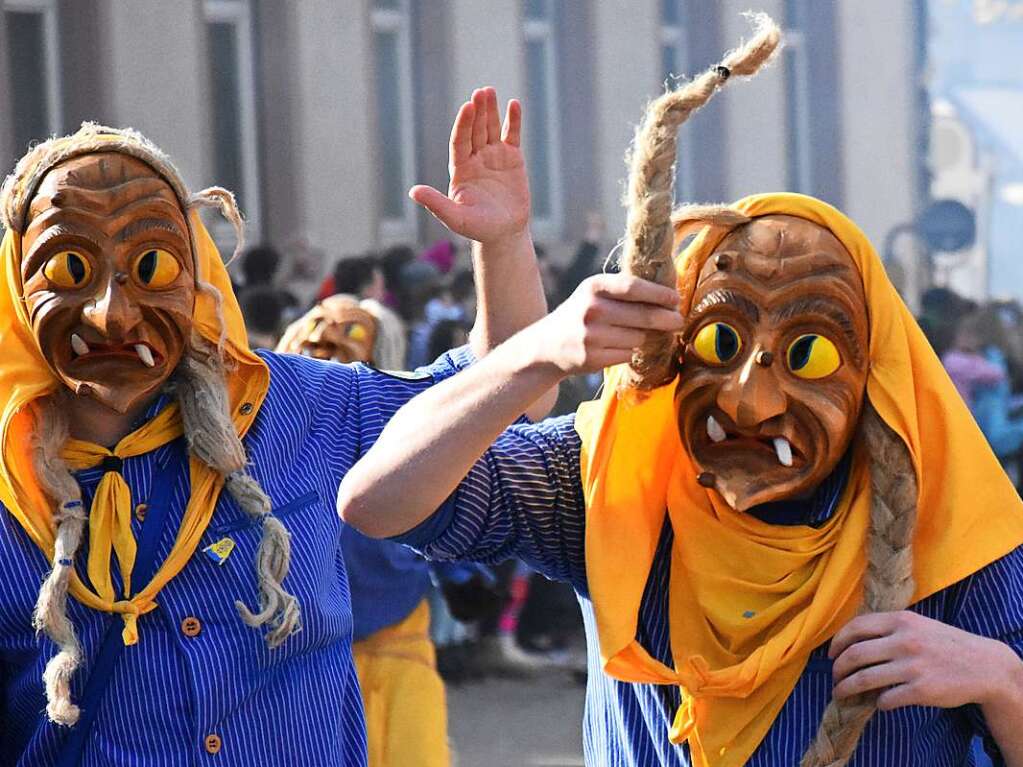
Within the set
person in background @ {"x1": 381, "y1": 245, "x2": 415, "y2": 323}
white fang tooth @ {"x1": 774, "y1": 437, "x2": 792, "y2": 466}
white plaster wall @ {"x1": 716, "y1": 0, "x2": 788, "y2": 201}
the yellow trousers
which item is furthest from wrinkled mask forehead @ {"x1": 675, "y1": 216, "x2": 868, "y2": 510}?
white plaster wall @ {"x1": 716, "y1": 0, "x2": 788, "y2": 201}

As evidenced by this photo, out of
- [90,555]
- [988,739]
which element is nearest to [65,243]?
[90,555]

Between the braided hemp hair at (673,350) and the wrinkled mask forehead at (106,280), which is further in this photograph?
the wrinkled mask forehead at (106,280)

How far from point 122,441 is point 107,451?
0.10ft

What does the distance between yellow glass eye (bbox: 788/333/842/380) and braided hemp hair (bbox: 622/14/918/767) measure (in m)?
0.08

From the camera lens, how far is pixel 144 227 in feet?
9.30

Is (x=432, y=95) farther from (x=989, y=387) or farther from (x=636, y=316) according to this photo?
(x=636, y=316)

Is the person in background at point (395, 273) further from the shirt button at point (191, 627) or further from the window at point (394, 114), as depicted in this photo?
the shirt button at point (191, 627)

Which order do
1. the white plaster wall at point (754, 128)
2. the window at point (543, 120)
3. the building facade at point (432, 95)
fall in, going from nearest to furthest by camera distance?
the building facade at point (432, 95), the window at point (543, 120), the white plaster wall at point (754, 128)

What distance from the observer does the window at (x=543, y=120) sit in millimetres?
10461

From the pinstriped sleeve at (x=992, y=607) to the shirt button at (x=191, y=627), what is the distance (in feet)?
3.77

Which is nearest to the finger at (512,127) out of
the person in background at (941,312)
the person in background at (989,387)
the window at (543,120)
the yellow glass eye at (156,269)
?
the yellow glass eye at (156,269)

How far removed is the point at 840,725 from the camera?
235 centimetres

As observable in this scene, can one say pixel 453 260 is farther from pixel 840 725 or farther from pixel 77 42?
pixel 840 725

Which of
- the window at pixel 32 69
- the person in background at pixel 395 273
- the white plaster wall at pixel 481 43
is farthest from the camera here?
the white plaster wall at pixel 481 43
